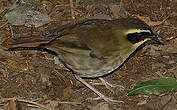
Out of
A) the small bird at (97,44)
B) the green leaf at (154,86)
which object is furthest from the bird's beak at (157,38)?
the green leaf at (154,86)

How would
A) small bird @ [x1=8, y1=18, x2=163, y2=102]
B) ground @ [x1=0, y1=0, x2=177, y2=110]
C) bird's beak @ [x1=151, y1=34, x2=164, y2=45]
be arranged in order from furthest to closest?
1. ground @ [x1=0, y1=0, x2=177, y2=110]
2. bird's beak @ [x1=151, y1=34, x2=164, y2=45]
3. small bird @ [x1=8, y1=18, x2=163, y2=102]

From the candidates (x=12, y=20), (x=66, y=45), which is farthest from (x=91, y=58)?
(x=12, y=20)

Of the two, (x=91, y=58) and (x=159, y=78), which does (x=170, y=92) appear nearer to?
(x=159, y=78)

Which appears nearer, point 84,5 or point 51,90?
point 51,90

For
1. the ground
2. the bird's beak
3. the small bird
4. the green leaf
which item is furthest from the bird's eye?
the ground

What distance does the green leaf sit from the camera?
19.4 feet

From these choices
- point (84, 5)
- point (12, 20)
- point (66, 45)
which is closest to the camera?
point (66, 45)

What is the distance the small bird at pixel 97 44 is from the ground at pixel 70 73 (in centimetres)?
48

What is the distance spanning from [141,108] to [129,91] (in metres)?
0.30

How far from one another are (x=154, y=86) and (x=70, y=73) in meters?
1.28

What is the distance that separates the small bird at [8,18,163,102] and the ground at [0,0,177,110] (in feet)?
1.56

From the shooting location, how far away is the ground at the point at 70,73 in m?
5.85

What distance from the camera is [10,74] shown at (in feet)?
20.2

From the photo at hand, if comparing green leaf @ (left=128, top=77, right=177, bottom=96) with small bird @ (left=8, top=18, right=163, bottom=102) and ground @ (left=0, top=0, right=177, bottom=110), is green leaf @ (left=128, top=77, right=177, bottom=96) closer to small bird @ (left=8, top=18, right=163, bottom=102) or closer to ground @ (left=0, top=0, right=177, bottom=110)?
ground @ (left=0, top=0, right=177, bottom=110)
